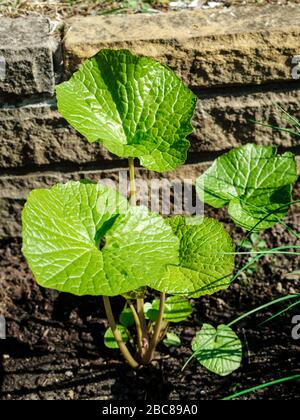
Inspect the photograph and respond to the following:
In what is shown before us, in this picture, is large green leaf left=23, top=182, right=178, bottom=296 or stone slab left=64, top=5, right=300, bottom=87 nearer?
large green leaf left=23, top=182, right=178, bottom=296

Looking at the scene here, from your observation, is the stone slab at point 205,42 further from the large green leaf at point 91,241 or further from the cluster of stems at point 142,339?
the large green leaf at point 91,241

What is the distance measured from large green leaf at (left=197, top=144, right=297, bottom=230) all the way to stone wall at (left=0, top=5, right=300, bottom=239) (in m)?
0.34

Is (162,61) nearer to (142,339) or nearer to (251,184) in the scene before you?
(251,184)

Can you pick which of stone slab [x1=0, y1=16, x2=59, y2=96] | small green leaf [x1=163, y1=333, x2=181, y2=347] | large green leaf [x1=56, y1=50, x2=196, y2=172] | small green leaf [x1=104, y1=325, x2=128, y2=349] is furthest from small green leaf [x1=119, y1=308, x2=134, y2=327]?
stone slab [x1=0, y1=16, x2=59, y2=96]

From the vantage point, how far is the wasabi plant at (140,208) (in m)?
1.25

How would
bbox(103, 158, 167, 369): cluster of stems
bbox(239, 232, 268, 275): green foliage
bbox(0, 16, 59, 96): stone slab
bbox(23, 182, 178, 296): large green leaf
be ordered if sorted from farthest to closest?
bbox(239, 232, 268, 275): green foliage
bbox(0, 16, 59, 96): stone slab
bbox(103, 158, 167, 369): cluster of stems
bbox(23, 182, 178, 296): large green leaf

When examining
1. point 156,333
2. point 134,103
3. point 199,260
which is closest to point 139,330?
point 156,333

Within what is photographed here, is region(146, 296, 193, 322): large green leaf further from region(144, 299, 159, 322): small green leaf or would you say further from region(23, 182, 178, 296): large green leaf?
region(23, 182, 178, 296): large green leaf

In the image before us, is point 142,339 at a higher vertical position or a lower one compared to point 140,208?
lower

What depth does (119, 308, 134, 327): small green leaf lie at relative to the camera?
1.71 meters

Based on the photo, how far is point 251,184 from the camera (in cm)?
154

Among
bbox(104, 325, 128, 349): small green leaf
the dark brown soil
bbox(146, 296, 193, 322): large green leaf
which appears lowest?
the dark brown soil

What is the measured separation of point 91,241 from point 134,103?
34 cm

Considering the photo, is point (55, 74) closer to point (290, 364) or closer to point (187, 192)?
point (187, 192)
